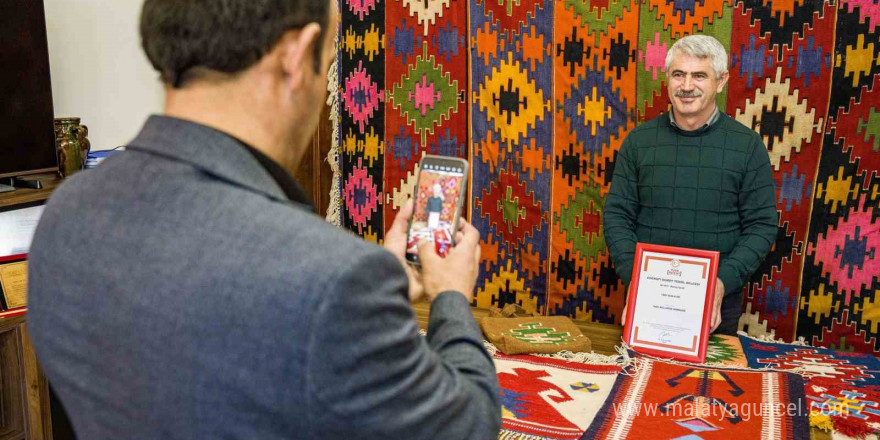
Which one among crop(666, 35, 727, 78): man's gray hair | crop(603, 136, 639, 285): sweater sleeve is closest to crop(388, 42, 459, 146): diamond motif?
crop(603, 136, 639, 285): sweater sleeve

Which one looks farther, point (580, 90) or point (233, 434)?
point (580, 90)

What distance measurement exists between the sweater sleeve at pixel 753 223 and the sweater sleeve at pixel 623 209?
0.35 m

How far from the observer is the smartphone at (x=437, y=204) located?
135 centimetres

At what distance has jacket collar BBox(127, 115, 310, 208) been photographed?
0.83 m

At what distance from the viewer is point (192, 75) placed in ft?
2.84

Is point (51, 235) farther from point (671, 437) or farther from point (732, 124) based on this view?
point (732, 124)

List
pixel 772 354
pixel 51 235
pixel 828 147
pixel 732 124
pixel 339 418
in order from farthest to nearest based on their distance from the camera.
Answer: pixel 828 147
pixel 732 124
pixel 772 354
pixel 51 235
pixel 339 418

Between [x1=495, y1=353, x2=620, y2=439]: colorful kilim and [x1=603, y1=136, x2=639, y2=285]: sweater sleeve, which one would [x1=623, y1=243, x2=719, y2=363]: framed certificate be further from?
[x1=603, y1=136, x2=639, y2=285]: sweater sleeve

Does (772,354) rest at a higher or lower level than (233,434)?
lower

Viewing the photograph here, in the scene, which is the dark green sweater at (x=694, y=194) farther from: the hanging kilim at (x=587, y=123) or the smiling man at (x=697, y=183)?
the hanging kilim at (x=587, y=123)

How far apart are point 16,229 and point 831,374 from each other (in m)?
2.75

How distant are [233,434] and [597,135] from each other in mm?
2865

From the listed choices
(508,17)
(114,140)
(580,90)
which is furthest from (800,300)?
(114,140)

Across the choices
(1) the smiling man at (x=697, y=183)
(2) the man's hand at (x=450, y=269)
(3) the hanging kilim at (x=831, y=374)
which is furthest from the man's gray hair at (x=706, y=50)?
(2) the man's hand at (x=450, y=269)
